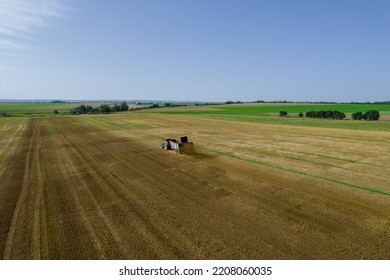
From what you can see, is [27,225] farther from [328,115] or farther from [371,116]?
[328,115]

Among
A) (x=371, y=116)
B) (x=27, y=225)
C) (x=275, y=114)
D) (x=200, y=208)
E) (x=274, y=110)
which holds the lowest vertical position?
(x=27, y=225)

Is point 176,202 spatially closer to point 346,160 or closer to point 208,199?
point 208,199

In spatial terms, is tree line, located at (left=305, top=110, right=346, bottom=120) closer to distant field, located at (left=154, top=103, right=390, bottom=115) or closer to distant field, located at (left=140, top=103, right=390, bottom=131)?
distant field, located at (left=140, top=103, right=390, bottom=131)

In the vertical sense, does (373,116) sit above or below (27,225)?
above

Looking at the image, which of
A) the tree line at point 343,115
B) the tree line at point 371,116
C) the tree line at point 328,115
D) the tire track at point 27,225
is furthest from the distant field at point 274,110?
the tire track at point 27,225

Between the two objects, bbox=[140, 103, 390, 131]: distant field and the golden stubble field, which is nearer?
the golden stubble field

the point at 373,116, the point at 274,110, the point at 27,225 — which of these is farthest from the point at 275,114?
the point at 27,225

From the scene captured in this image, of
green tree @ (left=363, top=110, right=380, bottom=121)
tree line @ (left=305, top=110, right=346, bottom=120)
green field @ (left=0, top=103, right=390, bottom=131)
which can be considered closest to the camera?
green field @ (left=0, top=103, right=390, bottom=131)

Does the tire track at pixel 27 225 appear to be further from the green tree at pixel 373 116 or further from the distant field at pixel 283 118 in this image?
the green tree at pixel 373 116

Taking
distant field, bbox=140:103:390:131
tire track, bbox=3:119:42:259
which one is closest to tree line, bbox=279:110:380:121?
distant field, bbox=140:103:390:131
